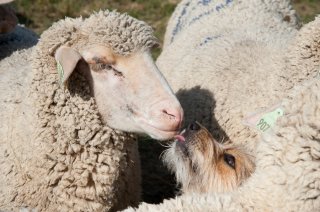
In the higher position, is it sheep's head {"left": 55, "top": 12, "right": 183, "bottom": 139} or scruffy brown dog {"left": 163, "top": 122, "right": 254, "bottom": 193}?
sheep's head {"left": 55, "top": 12, "right": 183, "bottom": 139}

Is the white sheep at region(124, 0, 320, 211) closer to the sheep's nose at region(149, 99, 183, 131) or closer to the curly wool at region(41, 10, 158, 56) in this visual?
the sheep's nose at region(149, 99, 183, 131)

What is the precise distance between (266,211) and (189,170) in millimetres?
1130

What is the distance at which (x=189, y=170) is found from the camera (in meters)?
3.52

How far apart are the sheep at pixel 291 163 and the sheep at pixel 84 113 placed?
80 cm

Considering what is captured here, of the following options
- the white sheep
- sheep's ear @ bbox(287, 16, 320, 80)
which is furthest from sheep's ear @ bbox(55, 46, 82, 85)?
sheep's ear @ bbox(287, 16, 320, 80)

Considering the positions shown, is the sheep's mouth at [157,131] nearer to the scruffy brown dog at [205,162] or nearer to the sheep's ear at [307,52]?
the scruffy brown dog at [205,162]

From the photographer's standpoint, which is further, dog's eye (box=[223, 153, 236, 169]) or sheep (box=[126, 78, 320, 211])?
dog's eye (box=[223, 153, 236, 169])

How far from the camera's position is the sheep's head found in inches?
126

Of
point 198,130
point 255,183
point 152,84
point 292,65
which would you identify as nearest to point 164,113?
point 152,84

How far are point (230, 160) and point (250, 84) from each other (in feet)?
2.71

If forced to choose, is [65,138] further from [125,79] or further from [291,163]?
[291,163]

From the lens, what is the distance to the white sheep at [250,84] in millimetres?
2355

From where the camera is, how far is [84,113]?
10.8ft

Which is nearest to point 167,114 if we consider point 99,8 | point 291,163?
point 291,163
